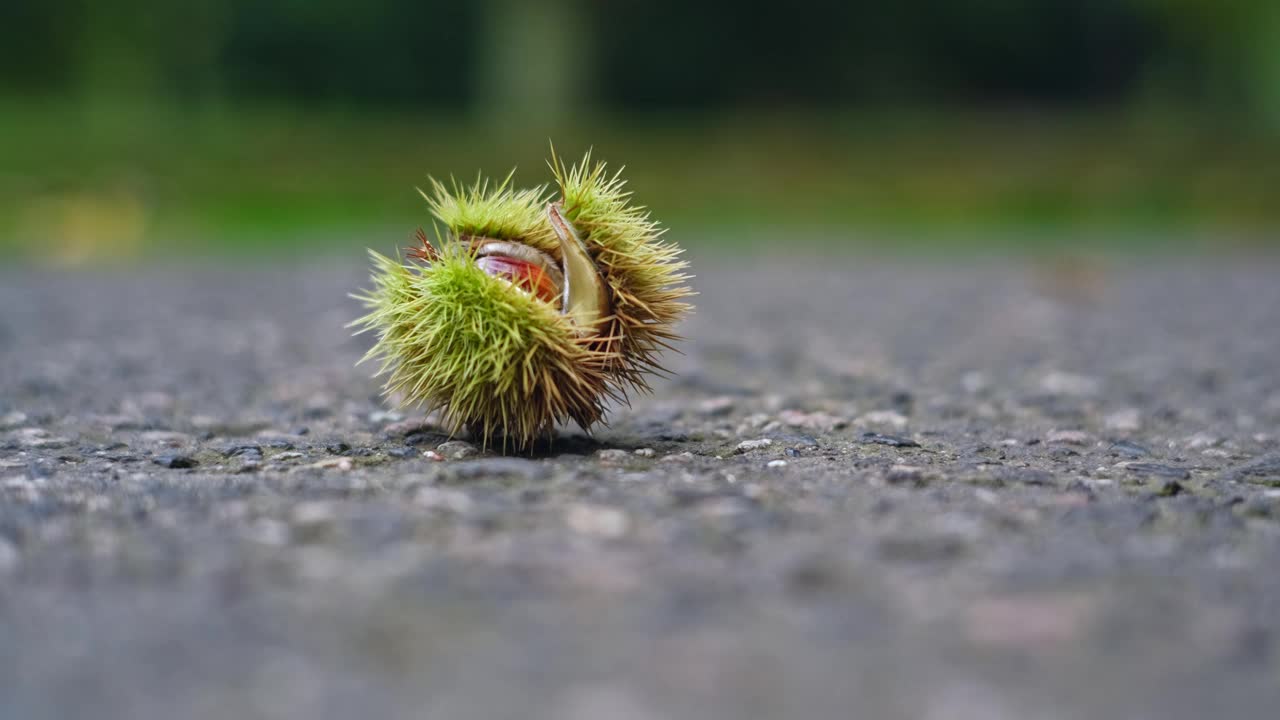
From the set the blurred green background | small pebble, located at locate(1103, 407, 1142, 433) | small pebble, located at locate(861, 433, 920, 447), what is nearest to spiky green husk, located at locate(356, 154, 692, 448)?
small pebble, located at locate(861, 433, 920, 447)

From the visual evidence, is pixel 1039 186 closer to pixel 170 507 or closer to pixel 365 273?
pixel 365 273

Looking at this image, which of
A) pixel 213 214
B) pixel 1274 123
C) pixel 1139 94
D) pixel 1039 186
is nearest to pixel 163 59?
pixel 213 214

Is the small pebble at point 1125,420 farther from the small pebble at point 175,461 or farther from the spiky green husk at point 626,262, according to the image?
the small pebble at point 175,461

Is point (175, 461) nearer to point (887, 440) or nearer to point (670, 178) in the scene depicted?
point (887, 440)

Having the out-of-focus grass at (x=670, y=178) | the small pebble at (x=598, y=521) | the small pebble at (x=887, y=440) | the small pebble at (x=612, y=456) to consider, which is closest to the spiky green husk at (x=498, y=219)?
the small pebble at (x=612, y=456)

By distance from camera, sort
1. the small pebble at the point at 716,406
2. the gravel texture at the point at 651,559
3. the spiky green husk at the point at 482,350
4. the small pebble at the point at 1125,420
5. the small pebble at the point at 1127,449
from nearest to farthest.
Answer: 1. the gravel texture at the point at 651,559
2. the spiky green husk at the point at 482,350
3. the small pebble at the point at 1127,449
4. the small pebble at the point at 1125,420
5. the small pebble at the point at 716,406

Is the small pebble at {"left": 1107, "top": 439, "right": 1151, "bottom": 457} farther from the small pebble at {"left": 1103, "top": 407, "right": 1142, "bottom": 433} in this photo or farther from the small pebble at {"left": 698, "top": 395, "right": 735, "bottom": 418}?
the small pebble at {"left": 698, "top": 395, "right": 735, "bottom": 418}
